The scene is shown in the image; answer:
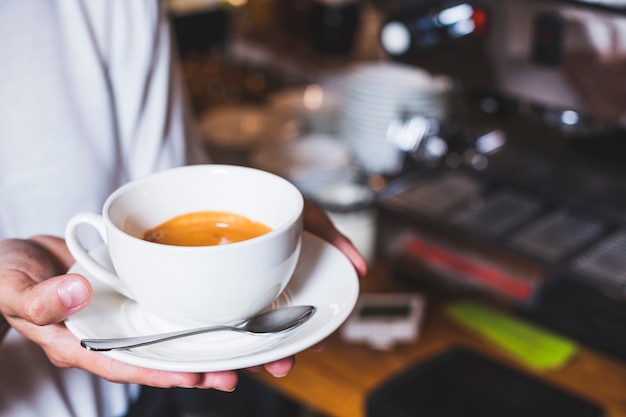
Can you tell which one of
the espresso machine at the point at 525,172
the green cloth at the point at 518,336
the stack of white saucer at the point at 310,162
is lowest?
the green cloth at the point at 518,336

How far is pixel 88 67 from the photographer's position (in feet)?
3.10

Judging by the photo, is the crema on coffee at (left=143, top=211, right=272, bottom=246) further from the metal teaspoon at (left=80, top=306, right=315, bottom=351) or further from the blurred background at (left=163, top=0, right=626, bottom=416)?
the blurred background at (left=163, top=0, right=626, bottom=416)

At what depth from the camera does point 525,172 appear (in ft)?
4.77

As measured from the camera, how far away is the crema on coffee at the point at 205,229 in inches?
28.8

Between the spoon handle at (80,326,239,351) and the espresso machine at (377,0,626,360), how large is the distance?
76 cm

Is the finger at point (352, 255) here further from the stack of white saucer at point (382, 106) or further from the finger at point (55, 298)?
the stack of white saucer at point (382, 106)

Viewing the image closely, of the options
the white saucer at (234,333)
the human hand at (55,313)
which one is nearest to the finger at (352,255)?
the white saucer at (234,333)

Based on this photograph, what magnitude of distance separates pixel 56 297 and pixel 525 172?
106 centimetres

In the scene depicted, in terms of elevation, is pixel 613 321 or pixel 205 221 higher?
pixel 205 221

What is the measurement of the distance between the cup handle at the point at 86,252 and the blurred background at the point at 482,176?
0.62 metres

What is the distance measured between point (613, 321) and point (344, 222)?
1.83 feet

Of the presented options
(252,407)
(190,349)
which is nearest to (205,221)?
(190,349)

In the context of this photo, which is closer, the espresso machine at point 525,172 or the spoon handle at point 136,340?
the spoon handle at point 136,340

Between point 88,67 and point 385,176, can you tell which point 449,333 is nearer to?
point 385,176
